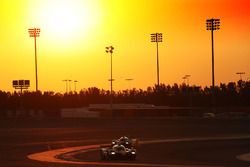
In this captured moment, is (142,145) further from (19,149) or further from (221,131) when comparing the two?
(221,131)

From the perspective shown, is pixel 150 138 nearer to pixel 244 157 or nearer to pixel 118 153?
pixel 244 157

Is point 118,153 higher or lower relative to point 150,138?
higher

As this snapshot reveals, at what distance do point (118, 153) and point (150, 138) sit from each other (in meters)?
32.8

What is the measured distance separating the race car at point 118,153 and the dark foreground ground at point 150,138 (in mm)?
707

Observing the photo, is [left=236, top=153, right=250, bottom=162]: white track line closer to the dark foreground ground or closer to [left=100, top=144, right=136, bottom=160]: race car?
the dark foreground ground

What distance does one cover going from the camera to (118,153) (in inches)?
2245

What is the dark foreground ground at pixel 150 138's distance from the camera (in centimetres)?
5881

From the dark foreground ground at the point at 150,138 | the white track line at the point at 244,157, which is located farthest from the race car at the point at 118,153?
the white track line at the point at 244,157

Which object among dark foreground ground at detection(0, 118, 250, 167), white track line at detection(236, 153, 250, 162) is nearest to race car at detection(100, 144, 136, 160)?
dark foreground ground at detection(0, 118, 250, 167)

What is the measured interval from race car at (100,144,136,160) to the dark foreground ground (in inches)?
27.8

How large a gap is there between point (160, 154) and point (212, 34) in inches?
3409

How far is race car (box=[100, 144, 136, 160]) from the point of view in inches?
2228

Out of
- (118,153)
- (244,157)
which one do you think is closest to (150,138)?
(244,157)

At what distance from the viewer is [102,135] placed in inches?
3765
